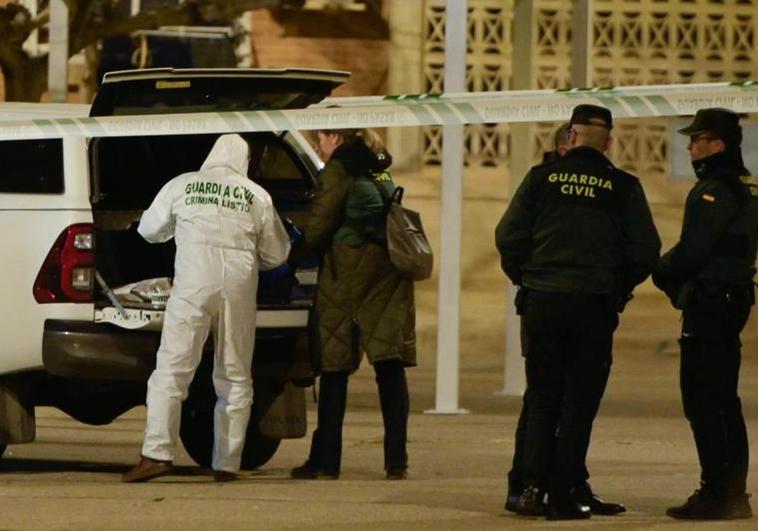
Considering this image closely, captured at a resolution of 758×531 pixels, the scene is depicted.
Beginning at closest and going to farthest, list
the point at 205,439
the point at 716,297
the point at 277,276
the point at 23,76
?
the point at 716,297
the point at 277,276
the point at 205,439
the point at 23,76

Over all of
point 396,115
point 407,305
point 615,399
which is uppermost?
point 396,115

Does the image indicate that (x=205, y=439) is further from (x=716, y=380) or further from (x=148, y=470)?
(x=716, y=380)

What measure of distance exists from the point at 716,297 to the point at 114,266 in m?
3.00

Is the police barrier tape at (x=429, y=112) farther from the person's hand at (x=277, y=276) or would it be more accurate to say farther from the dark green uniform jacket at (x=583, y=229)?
the person's hand at (x=277, y=276)

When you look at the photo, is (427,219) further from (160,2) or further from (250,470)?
(250,470)

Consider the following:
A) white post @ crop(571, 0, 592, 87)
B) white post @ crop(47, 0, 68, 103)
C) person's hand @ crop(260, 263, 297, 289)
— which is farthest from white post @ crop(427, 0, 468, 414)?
person's hand @ crop(260, 263, 297, 289)

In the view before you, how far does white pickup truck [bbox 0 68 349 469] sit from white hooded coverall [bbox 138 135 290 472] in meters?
0.24

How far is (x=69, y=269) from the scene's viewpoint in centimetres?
1049

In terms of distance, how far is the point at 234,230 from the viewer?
10586mm

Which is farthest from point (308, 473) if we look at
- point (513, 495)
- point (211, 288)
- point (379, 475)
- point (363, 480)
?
point (513, 495)

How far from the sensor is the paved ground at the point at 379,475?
30.7 ft

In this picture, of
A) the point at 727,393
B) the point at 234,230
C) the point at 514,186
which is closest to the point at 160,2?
the point at 514,186

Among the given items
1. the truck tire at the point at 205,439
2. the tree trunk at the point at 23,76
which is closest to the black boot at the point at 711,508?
the truck tire at the point at 205,439

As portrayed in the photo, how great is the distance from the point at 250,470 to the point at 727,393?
2925 mm
